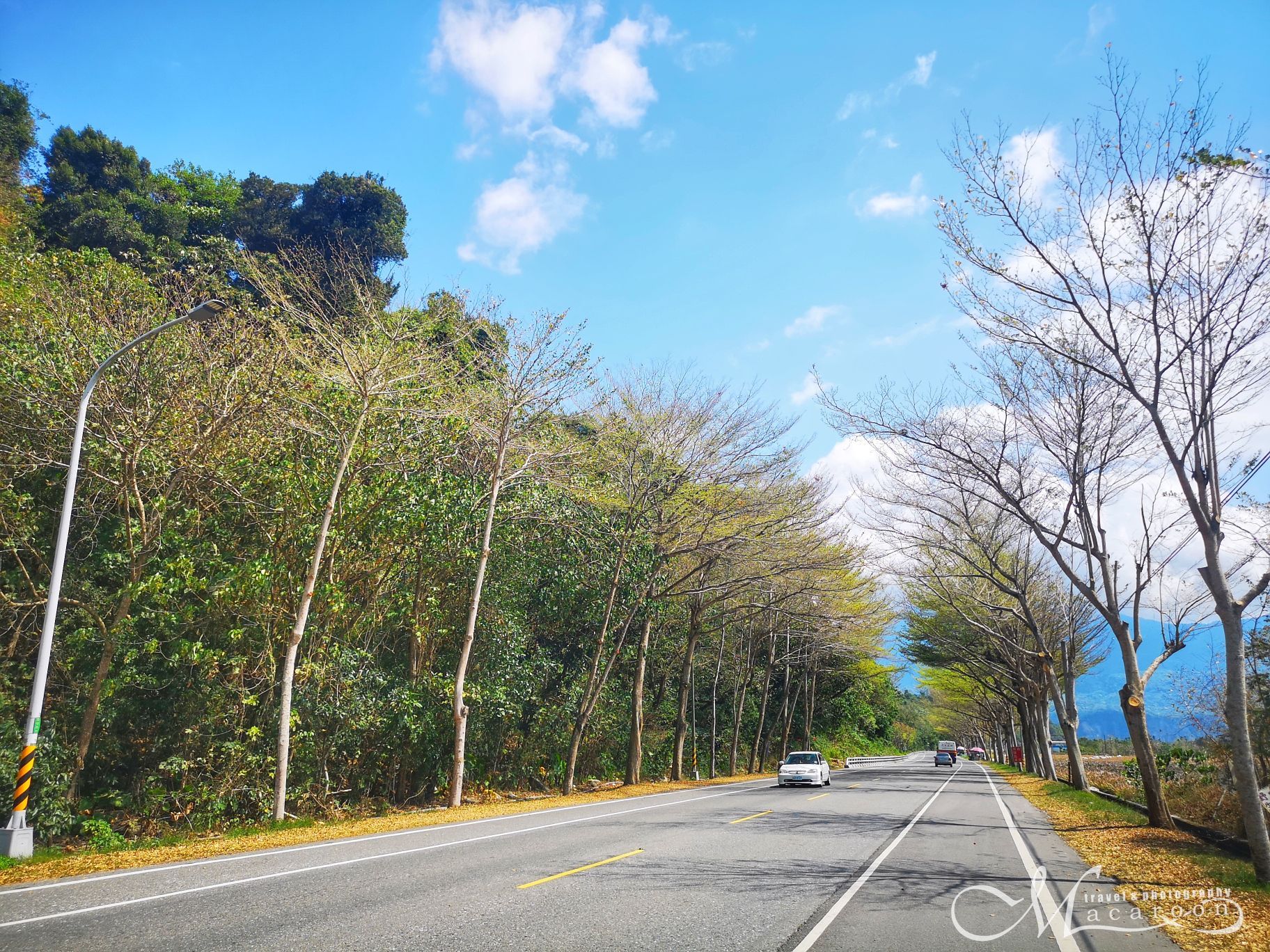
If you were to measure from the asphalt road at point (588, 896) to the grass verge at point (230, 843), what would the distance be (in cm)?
67

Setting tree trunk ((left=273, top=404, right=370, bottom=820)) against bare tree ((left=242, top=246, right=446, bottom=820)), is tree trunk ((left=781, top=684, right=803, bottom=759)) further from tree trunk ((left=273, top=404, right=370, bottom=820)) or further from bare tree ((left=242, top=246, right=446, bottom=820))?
tree trunk ((left=273, top=404, right=370, bottom=820))

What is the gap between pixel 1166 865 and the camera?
10258mm

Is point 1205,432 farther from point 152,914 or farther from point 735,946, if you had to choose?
point 152,914

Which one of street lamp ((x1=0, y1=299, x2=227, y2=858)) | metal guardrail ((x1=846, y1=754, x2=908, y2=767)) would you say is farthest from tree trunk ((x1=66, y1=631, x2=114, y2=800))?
metal guardrail ((x1=846, y1=754, x2=908, y2=767))

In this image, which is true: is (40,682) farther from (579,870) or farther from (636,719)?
(636,719)

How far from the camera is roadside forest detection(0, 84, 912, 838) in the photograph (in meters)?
15.1

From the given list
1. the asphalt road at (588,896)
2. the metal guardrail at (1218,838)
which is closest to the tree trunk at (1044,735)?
the metal guardrail at (1218,838)

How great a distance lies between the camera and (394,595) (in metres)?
20.1

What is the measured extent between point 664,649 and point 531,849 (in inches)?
926

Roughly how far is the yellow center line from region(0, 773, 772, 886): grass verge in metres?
4.78

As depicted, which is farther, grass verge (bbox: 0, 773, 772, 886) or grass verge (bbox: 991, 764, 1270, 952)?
grass verge (bbox: 0, 773, 772, 886)

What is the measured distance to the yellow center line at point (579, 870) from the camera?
792 centimetres

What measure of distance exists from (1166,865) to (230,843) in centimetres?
1311

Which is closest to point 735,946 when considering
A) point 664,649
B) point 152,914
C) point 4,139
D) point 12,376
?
point 152,914
